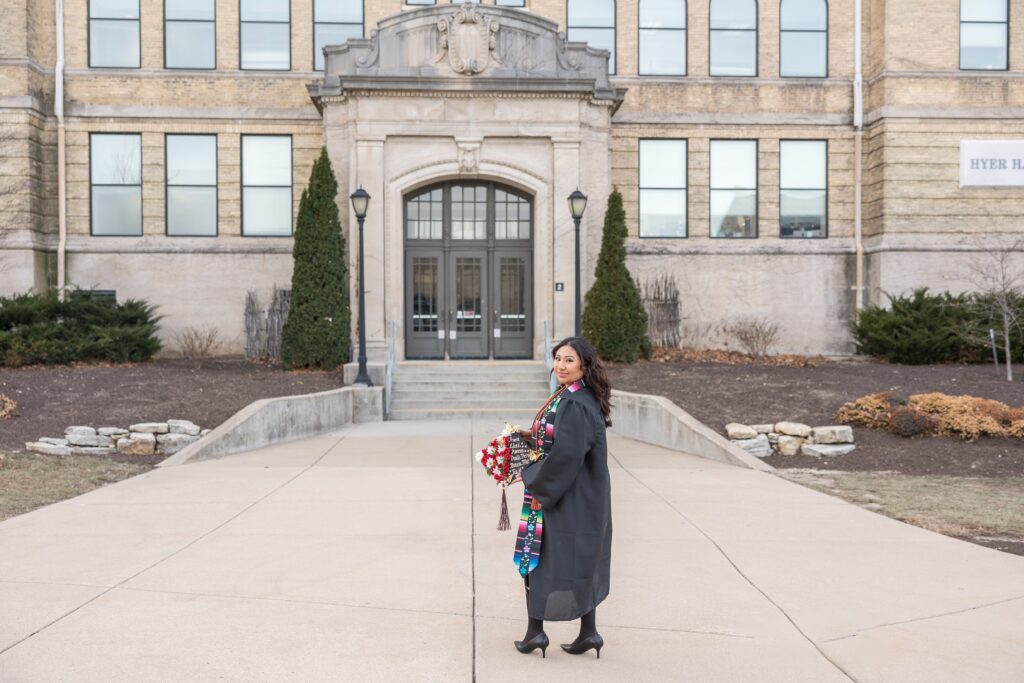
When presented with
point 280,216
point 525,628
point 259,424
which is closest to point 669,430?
point 259,424

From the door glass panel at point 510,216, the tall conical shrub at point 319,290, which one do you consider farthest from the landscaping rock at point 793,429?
the door glass panel at point 510,216

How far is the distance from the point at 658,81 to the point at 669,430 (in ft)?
43.5

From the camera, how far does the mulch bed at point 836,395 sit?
12.1 meters

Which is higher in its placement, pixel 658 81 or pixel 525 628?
pixel 658 81

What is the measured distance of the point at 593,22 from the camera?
80.5 feet

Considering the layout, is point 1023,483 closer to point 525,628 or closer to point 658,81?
point 525,628

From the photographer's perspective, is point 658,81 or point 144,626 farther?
point 658,81

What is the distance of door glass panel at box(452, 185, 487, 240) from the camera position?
72.5 ft

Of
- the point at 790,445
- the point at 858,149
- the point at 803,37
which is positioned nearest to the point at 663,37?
the point at 803,37

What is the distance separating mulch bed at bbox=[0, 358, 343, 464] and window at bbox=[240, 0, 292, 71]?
358 inches

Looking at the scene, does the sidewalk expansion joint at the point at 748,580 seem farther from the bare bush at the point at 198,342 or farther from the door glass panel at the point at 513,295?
the bare bush at the point at 198,342

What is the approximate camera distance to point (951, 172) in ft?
78.4

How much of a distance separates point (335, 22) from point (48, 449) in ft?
51.0

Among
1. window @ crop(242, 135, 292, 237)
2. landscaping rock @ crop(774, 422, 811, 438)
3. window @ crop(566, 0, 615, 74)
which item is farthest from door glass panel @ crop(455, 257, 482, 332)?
landscaping rock @ crop(774, 422, 811, 438)
